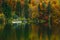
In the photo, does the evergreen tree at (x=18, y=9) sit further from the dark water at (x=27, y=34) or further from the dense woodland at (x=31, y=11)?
the dark water at (x=27, y=34)

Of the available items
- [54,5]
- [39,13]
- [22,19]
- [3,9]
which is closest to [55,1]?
[54,5]

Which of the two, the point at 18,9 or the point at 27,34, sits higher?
the point at 27,34

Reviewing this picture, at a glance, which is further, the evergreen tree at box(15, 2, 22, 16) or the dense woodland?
the evergreen tree at box(15, 2, 22, 16)

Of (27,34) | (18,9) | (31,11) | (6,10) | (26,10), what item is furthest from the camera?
(31,11)

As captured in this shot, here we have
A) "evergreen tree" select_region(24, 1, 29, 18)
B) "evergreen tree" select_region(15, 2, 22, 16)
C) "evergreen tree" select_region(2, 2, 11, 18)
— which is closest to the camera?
"evergreen tree" select_region(2, 2, 11, 18)

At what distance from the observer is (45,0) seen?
2970 centimetres

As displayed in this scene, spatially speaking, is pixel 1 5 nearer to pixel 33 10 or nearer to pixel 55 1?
pixel 33 10

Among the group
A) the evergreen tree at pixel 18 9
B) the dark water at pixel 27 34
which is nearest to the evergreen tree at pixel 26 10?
the evergreen tree at pixel 18 9

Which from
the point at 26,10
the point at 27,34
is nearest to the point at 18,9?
the point at 26,10

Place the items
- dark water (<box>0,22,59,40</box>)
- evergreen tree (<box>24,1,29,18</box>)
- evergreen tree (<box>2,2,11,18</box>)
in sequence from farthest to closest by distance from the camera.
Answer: evergreen tree (<box>24,1,29,18</box>)
evergreen tree (<box>2,2,11,18</box>)
dark water (<box>0,22,59,40</box>)

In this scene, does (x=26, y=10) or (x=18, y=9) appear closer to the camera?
(x=26, y=10)

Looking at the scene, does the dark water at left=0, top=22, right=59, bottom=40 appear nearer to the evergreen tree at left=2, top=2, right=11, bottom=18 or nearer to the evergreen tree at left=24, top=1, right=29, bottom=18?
the evergreen tree at left=2, top=2, right=11, bottom=18

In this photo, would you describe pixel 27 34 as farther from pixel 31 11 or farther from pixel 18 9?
pixel 31 11

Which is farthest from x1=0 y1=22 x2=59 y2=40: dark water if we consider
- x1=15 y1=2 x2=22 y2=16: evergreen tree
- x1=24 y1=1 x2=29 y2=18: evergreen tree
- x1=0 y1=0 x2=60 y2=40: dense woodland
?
x1=15 y1=2 x2=22 y2=16: evergreen tree
